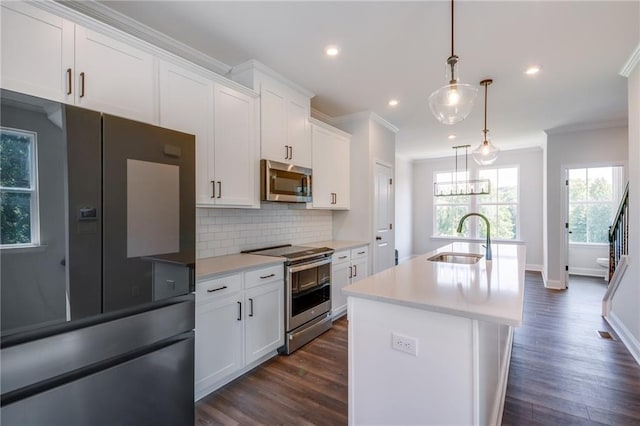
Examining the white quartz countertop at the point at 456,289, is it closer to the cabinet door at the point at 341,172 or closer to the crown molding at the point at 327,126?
the cabinet door at the point at 341,172

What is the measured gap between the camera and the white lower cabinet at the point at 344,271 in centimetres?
356

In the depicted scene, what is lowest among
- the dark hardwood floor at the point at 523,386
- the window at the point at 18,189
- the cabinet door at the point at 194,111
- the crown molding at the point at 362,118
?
the dark hardwood floor at the point at 523,386

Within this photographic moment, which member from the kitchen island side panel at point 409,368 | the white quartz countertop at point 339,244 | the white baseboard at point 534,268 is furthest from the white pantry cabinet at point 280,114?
the white baseboard at point 534,268

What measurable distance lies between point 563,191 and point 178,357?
6218 millimetres

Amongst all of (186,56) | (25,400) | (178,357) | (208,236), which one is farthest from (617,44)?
(25,400)

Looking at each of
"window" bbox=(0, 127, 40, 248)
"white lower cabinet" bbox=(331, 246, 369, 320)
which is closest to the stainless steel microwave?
"white lower cabinet" bbox=(331, 246, 369, 320)

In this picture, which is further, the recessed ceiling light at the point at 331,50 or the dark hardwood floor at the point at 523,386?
the recessed ceiling light at the point at 331,50

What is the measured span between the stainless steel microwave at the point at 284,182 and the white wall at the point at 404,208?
4.24 m

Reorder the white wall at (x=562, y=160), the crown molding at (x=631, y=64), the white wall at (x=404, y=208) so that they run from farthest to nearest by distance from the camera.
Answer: the white wall at (x=404, y=208)
the white wall at (x=562, y=160)
the crown molding at (x=631, y=64)

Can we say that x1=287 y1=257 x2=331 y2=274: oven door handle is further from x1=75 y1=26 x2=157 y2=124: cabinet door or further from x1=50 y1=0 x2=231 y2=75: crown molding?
x1=50 y1=0 x2=231 y2=75: crown molding

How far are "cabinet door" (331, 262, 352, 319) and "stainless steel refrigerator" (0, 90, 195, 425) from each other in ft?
6.50

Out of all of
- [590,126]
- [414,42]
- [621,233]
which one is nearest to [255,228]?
[414,42]

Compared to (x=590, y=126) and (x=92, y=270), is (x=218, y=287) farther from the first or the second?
(x=590, y=126)

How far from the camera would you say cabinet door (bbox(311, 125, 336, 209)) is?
3672mm
